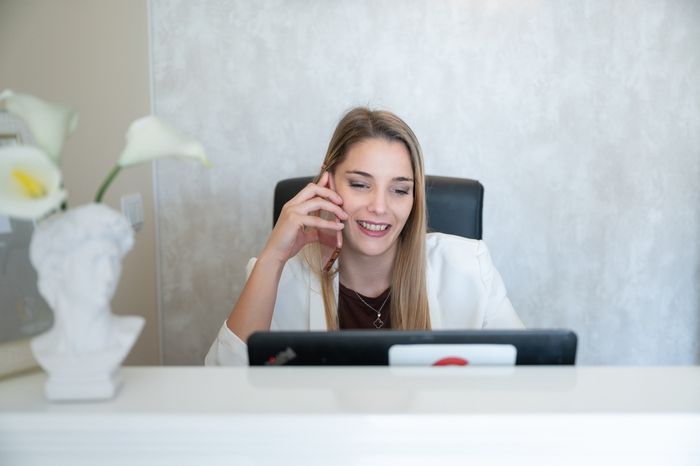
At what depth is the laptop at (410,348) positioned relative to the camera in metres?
0.79

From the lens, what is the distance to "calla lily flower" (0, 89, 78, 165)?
2.12 feet

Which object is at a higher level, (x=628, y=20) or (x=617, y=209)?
(x=628, y=20)

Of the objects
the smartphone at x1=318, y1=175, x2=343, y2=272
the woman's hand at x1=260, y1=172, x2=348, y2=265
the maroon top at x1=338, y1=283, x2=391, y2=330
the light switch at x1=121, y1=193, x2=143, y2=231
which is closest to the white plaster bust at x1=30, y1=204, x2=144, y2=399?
the woman's hand at x1=260, y1=172, x2=348, y2=265

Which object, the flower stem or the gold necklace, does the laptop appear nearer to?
the flower stem

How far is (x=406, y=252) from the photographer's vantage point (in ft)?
5.86

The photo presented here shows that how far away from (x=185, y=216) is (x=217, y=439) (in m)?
2.01

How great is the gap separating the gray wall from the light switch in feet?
0.57

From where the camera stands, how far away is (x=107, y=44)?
207 cm

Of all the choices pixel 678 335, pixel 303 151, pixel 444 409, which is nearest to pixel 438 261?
pixel 303 151

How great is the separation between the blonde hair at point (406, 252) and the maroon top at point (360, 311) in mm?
40

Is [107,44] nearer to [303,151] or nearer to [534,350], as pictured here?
[303,151]

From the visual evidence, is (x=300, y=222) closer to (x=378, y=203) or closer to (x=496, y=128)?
(x=378, y=203)

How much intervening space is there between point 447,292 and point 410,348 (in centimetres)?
101

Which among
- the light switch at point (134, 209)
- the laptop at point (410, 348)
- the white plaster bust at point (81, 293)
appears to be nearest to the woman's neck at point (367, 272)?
the light switch at point (134, 209)
